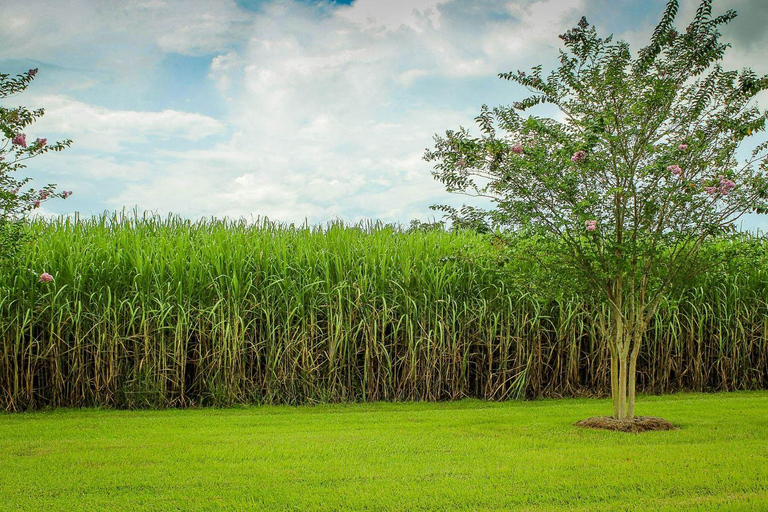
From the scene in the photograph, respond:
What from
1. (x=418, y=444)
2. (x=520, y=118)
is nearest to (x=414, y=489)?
(x=418, y=444)

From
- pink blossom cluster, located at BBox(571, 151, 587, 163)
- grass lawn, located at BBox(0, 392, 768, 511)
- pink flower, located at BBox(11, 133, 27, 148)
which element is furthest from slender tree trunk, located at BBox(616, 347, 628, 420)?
pink flower, located at BBox(11, 133, 27, 148)

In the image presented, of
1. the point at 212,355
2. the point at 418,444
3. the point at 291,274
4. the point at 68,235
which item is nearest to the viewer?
the point at 418,444

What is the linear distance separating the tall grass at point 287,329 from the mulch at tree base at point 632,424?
1.55 metres

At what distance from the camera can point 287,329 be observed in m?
6.98

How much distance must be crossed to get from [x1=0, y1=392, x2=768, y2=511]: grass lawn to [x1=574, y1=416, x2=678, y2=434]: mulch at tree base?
0.20 m

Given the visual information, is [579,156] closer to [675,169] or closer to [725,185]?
[675,169]

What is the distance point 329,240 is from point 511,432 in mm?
3959

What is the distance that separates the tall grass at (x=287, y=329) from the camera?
6879 millimetres

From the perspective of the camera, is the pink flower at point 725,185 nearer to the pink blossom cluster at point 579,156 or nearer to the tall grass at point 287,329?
the pink blossom cluster at point 579,156

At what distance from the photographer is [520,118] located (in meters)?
5.69

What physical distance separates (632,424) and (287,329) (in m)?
3.49

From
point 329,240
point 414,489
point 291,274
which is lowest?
point 414,489

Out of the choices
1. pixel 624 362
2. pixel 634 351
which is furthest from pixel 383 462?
pixel 634 351

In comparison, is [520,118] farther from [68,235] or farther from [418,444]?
[68,235]
